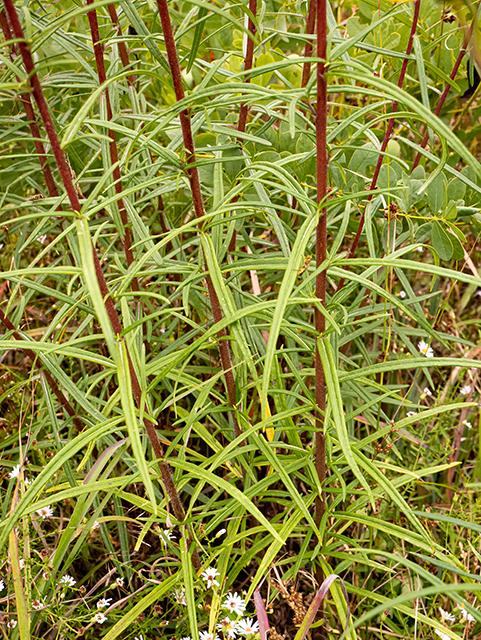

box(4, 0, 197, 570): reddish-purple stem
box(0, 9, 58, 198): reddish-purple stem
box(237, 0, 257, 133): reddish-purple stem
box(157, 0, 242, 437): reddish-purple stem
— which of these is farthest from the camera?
box(0, 9, 58, 198): reddish-purple stem

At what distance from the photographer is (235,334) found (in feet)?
3.25

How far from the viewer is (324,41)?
0.78m

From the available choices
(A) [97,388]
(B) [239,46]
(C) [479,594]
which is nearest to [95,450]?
(A) [97,388]

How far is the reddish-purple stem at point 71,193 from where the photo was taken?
0.71 metres

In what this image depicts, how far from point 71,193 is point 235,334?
387 mm

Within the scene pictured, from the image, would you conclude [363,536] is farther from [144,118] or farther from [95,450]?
[144,118]

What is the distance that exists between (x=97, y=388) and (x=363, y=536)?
1003 mm

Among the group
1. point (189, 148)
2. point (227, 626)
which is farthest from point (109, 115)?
point (227, 626)

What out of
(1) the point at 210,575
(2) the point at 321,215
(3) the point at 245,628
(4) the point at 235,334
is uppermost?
(2) the point at 321,215

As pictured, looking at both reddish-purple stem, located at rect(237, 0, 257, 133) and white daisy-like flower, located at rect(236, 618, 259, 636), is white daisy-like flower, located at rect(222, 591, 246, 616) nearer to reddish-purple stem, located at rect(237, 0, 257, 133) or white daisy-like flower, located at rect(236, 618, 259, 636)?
white daisy-like flower, located at rect(236, 618, 259, 636)

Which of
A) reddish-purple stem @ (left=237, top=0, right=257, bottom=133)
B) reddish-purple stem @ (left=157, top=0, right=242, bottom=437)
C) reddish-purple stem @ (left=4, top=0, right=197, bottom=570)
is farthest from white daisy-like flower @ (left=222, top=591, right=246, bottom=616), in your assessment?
reddish-purple stem @ (left=237, top=0, right=257, bottom=133)

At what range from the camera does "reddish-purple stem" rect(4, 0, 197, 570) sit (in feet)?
2.32

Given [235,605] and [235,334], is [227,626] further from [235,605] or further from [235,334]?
[235,334]

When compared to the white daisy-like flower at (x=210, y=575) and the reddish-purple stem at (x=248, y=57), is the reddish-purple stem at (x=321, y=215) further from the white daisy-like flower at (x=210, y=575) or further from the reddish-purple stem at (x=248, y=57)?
the reddish-purple stem at (x=248, y=57)
